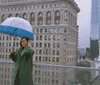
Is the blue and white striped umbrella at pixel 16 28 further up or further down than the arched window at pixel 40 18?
further down

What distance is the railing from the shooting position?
17.3ft

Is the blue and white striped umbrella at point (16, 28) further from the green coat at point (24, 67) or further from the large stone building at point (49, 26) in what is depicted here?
the large stone building at point (49, 26)

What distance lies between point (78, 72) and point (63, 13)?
42606 mm

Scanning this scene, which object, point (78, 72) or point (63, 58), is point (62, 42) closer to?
point (63, 58)

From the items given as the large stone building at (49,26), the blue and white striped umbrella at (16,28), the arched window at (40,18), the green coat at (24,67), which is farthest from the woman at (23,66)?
the arched window at (40,18)

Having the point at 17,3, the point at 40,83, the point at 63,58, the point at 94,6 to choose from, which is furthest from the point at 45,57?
the point at 40,83

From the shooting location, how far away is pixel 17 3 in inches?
1975

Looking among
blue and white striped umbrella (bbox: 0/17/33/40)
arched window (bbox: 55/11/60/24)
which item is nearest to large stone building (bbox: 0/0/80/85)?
arched window (bbox: 55/11/60/24)

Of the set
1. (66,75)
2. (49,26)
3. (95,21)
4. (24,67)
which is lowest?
(66,75)

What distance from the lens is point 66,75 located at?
5559 millimetres

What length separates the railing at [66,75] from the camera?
5277 mm

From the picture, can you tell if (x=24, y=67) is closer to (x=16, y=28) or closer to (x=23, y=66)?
(x=23, y=66)

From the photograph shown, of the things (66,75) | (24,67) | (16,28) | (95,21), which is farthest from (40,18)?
(24,67)

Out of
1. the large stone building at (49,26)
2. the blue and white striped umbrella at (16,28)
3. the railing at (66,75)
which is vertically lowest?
the railing at (66,75)
